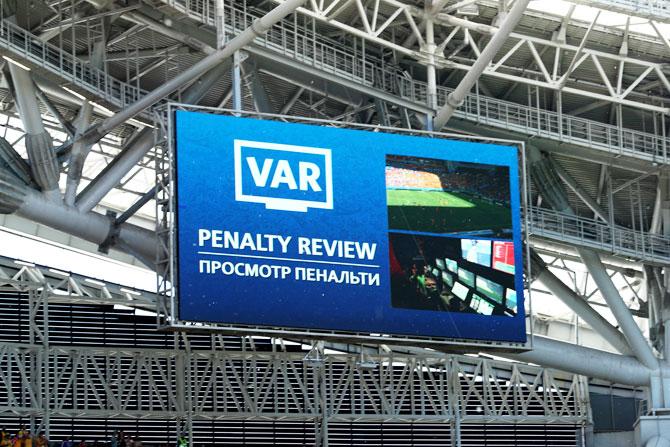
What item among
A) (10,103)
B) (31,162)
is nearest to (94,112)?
(10,103)

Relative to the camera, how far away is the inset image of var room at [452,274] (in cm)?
3797

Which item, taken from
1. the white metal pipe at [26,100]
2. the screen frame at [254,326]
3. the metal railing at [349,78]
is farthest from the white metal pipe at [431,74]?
the white metal pipe at [26,100]

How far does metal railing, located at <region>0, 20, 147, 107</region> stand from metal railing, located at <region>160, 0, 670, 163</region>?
2425 millimetres

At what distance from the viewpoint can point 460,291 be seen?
3853 centimetres

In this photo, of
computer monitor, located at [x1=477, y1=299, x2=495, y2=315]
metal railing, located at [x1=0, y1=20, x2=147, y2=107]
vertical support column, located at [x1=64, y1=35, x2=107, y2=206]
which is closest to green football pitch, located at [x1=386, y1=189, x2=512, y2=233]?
computer monitor, located at [x1=477, y1=299, x2=495, y2=315]

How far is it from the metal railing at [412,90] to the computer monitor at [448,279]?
5.08 meters

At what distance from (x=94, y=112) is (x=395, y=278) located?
Result: 936 centimetres

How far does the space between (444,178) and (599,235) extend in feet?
23.6

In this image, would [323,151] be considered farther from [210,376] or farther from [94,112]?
[210,376]

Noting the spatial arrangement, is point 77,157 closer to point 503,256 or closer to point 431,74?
point 431,74

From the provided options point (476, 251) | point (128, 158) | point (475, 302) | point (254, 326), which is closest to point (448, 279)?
point (475, 302)

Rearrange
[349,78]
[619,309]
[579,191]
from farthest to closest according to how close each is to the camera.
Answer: [579,191] → [619,309] → [349,78]

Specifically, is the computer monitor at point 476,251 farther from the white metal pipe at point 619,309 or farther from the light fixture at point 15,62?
the light fixture at point 15,62

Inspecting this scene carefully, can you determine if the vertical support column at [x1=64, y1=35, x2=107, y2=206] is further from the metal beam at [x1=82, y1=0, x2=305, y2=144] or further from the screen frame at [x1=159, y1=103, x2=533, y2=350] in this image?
the screen frame at [x1=159, y1=103, x2=533, y2=350]
